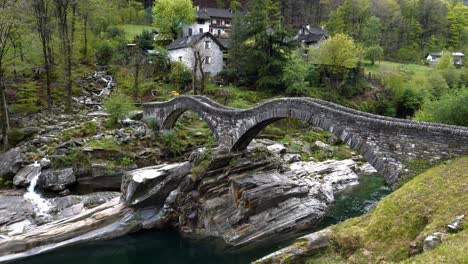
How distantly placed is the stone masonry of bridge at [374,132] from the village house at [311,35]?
1659 inches

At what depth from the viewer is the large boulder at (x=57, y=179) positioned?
74.2ft

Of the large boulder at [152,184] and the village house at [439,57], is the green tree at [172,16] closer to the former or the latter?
the large boulder at [152,184]

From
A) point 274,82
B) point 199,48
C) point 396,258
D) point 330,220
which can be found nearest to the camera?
point 396,258

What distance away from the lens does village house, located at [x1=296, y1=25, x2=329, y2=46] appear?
61.3 m

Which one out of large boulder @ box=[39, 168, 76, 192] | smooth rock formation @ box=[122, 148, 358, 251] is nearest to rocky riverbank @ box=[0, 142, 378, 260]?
smooth rock formation @ box=[122, 148, 358, 251]

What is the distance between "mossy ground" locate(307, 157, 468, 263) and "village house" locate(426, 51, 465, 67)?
194ft

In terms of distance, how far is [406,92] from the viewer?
162 ft

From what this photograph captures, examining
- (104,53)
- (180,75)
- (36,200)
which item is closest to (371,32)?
(180,75)

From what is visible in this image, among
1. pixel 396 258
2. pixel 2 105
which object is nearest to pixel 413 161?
pixel 396 258

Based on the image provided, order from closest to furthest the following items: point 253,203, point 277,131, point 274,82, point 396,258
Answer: point 396,258 < point 253,203 < point 277,131 < point 274,82

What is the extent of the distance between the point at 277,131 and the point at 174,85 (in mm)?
17002

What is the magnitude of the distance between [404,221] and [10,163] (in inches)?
966

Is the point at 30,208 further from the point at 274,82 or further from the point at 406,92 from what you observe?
the point at 406,92

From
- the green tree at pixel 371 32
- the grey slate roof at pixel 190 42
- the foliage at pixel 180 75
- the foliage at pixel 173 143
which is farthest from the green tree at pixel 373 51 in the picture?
the foliage at pixel 173 143
